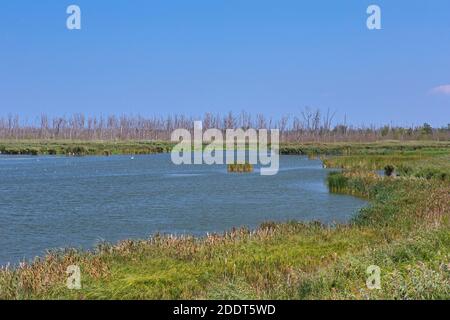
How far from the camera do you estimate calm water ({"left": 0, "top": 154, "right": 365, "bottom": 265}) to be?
A: 1819 cm

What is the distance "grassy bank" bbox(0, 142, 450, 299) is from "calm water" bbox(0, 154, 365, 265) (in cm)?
366

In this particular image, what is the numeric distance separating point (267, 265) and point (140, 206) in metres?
13.7

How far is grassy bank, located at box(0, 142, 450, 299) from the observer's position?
901 cm

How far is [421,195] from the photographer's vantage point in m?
21.8

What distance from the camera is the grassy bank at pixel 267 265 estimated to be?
29.6 feet

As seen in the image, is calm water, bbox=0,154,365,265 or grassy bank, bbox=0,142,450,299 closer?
grassy bank, bbox=0,142,450,299

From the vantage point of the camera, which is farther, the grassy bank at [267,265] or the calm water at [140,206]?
the calm water at [140,206]

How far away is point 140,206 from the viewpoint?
81.9 ft

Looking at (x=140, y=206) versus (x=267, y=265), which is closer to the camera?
(x=267, y=265)

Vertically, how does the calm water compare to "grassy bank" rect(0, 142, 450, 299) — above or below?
below

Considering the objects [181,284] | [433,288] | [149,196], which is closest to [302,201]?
[149,196]

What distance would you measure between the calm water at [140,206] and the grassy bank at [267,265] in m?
3.66
